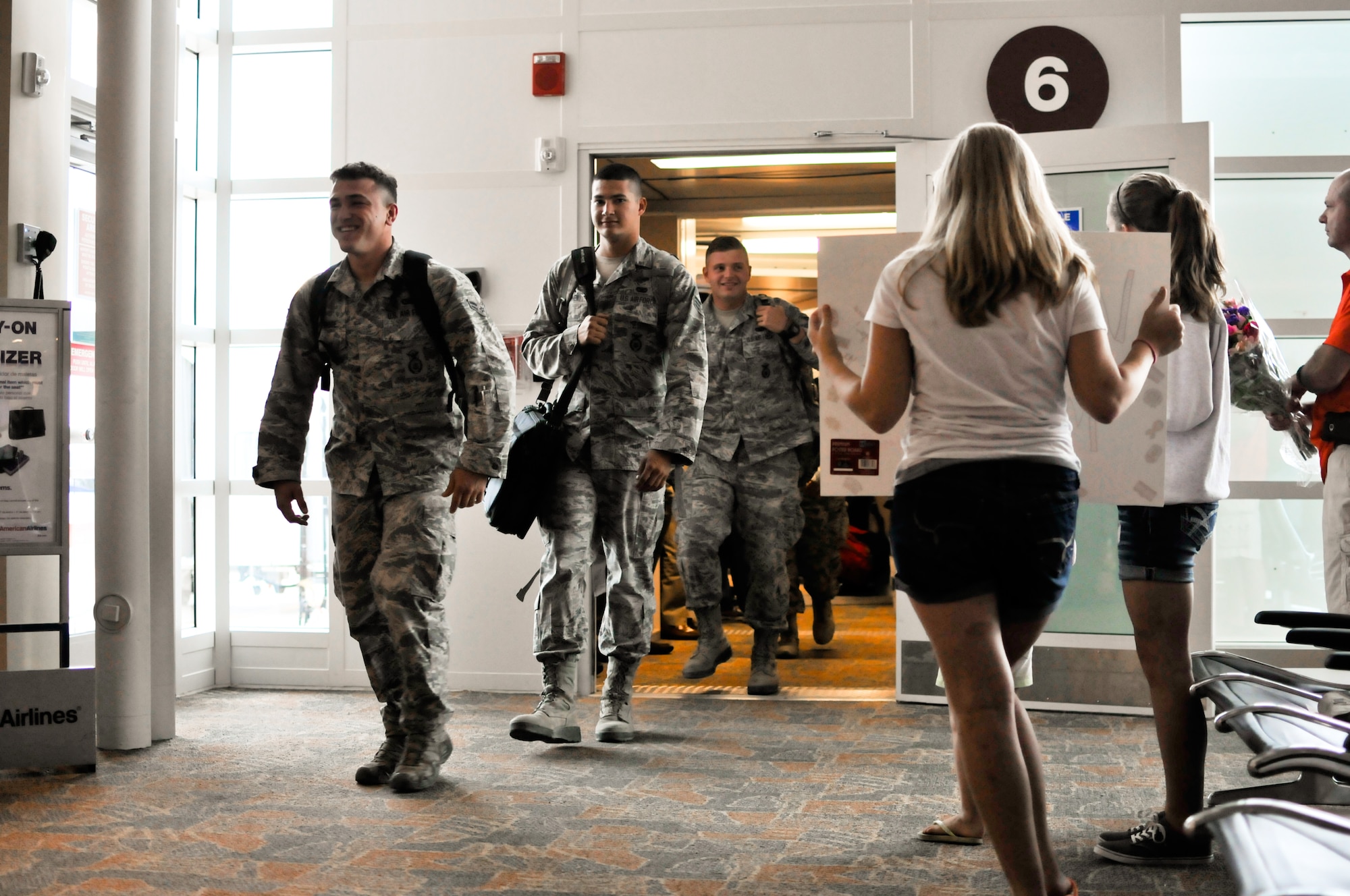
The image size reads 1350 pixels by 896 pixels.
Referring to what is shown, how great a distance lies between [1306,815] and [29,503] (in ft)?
12.1

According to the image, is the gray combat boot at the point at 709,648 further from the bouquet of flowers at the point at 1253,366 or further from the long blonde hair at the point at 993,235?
the long blonde hair at the point at 993,235

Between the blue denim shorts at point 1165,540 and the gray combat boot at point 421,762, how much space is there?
1980 millimetres

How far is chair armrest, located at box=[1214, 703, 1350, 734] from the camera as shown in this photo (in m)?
1.81

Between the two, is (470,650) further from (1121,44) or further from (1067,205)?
(1121,44)

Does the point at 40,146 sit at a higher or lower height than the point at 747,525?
higher

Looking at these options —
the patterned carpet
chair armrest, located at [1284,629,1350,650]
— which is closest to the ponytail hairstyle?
chair armrest, located at [1284,629,1350,650]

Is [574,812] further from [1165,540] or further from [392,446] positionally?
[1165,540]

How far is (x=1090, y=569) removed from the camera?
473 centimetres

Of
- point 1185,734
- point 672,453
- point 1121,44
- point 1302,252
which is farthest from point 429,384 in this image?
point 1302,252

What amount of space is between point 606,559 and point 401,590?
1.03 meters

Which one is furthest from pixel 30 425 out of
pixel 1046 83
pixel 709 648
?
pixel 1046 83

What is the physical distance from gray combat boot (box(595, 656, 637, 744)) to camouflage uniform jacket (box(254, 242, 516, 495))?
1039mm

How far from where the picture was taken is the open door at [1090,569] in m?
4.56

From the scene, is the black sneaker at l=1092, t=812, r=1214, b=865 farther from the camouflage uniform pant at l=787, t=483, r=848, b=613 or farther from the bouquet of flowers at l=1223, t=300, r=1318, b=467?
the camouflage uniform pant at l=787, t=483, r=848, b=613
